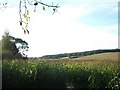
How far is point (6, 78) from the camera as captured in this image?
15492 mm

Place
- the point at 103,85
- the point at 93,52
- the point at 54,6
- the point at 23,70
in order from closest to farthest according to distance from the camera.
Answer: the point at 54,6 → the point at 103,85 → the point at 23,70 → the point at 93,52

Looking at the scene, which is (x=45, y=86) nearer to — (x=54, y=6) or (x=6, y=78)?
(x=6, y=78)

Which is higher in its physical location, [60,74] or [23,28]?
[23,28]

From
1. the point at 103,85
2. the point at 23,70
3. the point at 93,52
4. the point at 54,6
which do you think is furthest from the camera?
the point at 93,52

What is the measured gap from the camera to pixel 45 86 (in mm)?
→ 16156

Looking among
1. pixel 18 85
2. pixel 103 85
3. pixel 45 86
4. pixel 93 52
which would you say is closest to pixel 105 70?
pixel 103 85

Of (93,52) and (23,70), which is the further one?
(93,52)

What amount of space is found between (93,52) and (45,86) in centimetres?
2262

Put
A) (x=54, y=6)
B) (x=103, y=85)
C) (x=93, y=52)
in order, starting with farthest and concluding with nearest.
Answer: (x=93, y=52)
(x=103, y=85)
(x=54, y=6)

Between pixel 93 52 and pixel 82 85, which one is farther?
pixel 93 52

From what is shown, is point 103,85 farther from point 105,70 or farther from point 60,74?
point 60,74

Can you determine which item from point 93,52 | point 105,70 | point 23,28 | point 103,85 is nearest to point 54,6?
point 23,28

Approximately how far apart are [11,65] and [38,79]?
1.46 meters

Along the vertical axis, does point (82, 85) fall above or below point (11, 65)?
below
